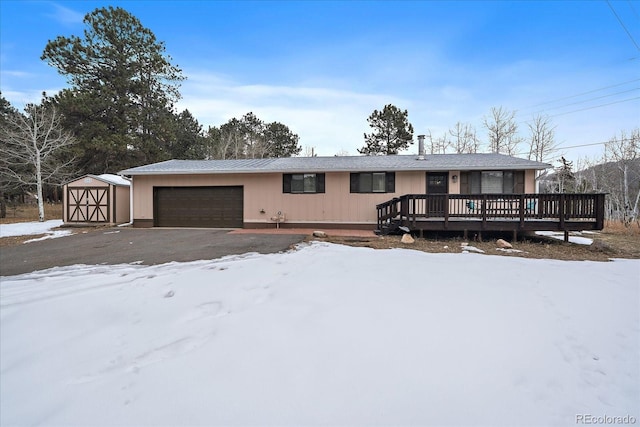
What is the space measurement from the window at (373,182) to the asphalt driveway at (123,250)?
13.8ft

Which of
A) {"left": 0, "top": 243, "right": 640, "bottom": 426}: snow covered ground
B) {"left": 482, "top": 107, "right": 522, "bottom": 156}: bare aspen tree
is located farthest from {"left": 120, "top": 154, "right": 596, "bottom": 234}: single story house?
{"left": 482, "top": 107, "right": 522, "bottom": 156}: bare aspen tree

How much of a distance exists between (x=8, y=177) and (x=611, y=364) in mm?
26123

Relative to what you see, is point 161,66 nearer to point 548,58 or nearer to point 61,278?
point 61,278

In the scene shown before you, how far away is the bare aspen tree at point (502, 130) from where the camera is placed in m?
24.1

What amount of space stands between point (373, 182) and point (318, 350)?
9536mm

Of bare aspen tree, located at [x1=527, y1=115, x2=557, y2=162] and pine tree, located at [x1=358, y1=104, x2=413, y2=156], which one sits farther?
pine tree, located at [x1=358, y1=104, x2=413, y2=156]

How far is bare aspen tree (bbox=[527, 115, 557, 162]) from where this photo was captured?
23.7 meters

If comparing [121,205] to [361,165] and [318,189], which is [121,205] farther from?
[361,165]

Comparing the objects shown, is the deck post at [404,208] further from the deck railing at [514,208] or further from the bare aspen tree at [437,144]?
the bare aspen tree at [437,144]

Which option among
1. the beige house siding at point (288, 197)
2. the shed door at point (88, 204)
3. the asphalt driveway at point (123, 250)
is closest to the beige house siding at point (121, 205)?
the shed door at point (88, 204)

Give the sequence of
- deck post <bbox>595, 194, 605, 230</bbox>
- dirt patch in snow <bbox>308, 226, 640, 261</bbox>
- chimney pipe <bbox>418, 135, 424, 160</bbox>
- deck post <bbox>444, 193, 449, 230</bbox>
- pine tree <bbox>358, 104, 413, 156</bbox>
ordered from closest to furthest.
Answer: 1. dirt patch in snow <bbox>308, 226, 640, 261</bbox>
2. deck post <bbox>595, 194, 605, 230</bbox>
3. deck post <bbox>444, 193, 449, 230</bbox>
4. chimney pipe <bbox>418, 135, 424, 160</bbox>
5. pine tree <bbox>358, 104, 413, 156</bbox>

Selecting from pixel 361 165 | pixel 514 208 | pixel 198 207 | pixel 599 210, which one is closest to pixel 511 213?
pixel 514 208

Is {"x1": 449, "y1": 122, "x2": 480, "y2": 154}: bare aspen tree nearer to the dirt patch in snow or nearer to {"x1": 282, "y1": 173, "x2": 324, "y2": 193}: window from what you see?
the dirt patch in snow

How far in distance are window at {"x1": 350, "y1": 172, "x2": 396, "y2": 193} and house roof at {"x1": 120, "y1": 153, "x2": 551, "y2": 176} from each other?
0.35 meters
